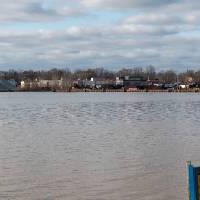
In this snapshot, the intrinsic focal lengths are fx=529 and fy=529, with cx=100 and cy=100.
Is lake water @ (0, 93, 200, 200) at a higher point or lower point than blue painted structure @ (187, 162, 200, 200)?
lower

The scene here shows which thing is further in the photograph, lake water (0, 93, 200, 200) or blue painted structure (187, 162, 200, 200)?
lake water (0, 93, 200, 200)

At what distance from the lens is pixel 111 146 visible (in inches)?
1129

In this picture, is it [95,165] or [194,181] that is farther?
[95,165]

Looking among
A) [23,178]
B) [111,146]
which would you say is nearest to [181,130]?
[111,146]

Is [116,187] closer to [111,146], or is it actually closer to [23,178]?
[23,178]

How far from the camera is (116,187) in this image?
1719cm

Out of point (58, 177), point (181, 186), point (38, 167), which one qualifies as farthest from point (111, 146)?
point (181, 186)

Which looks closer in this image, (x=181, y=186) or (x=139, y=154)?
(x=181, y=186)

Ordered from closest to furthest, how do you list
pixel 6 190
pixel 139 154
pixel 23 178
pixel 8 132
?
pixel 6 190 < pixel 23 178 < pixel 139 154 < pixel 8 132

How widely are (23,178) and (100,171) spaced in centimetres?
305

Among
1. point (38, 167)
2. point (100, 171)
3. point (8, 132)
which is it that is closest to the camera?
point (100, 171)

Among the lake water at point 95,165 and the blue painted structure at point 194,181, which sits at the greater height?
the blue painted structure at point 194,181

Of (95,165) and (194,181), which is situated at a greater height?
(194,181)

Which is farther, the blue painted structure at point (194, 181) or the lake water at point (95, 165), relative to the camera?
the lake water at point (95, 165)
